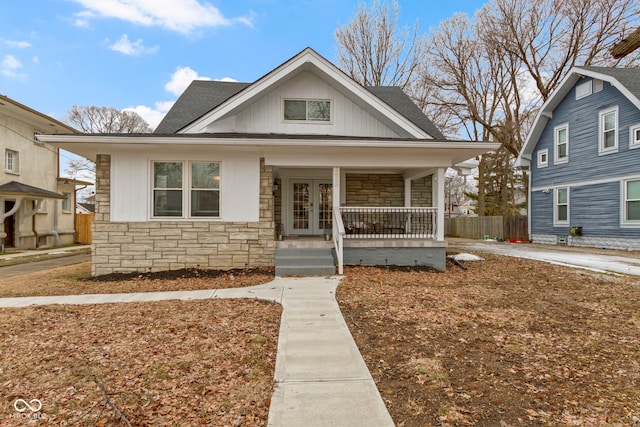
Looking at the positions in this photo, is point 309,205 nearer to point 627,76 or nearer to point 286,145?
point 286,145

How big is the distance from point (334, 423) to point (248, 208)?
6452mm

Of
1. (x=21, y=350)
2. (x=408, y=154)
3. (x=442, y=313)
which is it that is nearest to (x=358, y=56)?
(x=408, y=154)

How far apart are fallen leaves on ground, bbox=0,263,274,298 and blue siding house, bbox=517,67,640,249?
12.7 m

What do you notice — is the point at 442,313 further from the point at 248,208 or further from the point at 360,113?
the point at 360,113

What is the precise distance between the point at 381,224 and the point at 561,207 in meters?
10.0

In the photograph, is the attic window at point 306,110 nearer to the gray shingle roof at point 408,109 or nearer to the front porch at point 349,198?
the front porch at point 349,198

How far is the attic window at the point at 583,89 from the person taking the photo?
13.6 metres

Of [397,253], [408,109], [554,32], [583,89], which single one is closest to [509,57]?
[554,32]

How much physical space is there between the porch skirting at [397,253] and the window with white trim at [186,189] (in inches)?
138

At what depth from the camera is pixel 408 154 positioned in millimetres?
8461

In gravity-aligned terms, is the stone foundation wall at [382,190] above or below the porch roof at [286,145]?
below

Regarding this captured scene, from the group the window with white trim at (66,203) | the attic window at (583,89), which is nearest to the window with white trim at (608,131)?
the attic window at (583,89)

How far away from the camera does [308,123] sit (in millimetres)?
9484

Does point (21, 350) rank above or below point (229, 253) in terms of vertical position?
below
